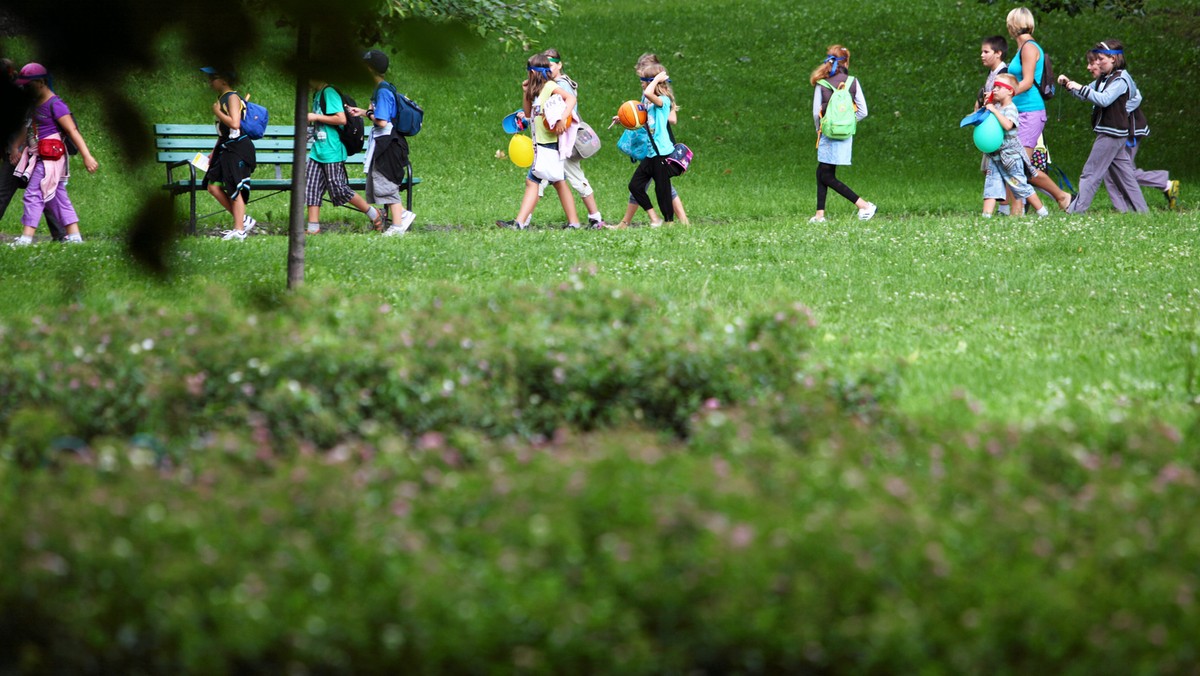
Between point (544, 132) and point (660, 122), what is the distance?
1.13 metres

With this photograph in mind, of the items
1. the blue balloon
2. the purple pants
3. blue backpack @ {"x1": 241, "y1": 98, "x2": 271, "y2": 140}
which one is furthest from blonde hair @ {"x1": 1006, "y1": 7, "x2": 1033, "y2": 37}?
blue backpack @ {"x1": 241, "y1": 98, "x2": 271, "y2": 140}

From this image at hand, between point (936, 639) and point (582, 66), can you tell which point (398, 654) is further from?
point (582, 66)

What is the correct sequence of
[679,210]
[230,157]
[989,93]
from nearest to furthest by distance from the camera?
[230,157] → [989,93] → [679,210]

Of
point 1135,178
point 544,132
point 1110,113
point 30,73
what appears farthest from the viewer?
point 1135,178

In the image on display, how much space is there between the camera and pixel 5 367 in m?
4.39

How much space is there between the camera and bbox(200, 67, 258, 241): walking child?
2266 mm

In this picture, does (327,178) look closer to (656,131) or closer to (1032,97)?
(656,131)

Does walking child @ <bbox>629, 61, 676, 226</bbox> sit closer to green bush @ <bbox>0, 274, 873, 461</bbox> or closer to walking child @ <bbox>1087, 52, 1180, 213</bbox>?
walking child @ <bbox>1087, 52, 1180, 213</bbox>

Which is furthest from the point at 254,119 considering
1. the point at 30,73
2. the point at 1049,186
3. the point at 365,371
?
the point at 1049,186

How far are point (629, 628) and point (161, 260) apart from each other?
3.56 feet

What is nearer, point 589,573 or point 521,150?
point 589,573

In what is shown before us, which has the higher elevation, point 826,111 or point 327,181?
point 826,111

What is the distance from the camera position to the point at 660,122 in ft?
39.4

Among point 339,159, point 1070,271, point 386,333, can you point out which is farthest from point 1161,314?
point 339,159
